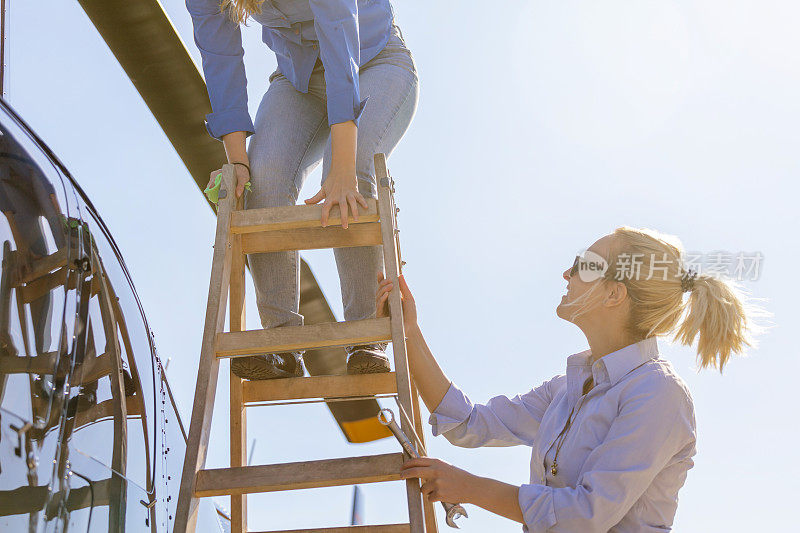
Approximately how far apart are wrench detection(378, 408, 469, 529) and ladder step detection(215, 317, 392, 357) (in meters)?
0.28

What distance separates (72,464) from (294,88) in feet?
5.08

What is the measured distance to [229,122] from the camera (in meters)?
→ 2.38

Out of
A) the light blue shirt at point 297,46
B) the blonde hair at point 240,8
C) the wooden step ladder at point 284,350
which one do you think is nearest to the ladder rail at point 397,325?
the wooden step ladder at point 284,350

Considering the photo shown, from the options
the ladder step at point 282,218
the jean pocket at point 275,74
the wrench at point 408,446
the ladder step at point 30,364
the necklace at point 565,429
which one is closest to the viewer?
the ladder step at point 30,364

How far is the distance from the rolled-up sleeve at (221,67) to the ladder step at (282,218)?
375 mm

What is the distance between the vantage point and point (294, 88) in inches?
101

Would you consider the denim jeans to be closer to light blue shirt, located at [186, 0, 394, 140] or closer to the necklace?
light blue shirt, located at [186, 0, 394, 140]

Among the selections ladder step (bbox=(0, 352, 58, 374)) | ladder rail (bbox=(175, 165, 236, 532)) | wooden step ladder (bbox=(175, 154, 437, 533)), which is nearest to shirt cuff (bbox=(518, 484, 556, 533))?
wooden step ladder (bbox=(175, 154, 437, 533))

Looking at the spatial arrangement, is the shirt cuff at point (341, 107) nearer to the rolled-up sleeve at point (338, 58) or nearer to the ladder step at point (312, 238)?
the rolled-up sleeve at point (338, 58)

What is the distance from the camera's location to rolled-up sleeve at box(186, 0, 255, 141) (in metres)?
2.39

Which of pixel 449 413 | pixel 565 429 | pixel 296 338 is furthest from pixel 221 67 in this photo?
pixel 565 429

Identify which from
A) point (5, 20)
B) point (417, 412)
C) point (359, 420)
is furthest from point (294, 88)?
point (359, 420)

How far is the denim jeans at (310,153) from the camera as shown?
237 cm

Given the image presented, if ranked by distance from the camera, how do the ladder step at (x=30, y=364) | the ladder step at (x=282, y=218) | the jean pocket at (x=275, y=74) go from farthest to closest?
1. the jean pocket at (x=275, y=74)
2. the ladder step at (x=282, y=218)
3. the ladder step at (x=30, y=364)
